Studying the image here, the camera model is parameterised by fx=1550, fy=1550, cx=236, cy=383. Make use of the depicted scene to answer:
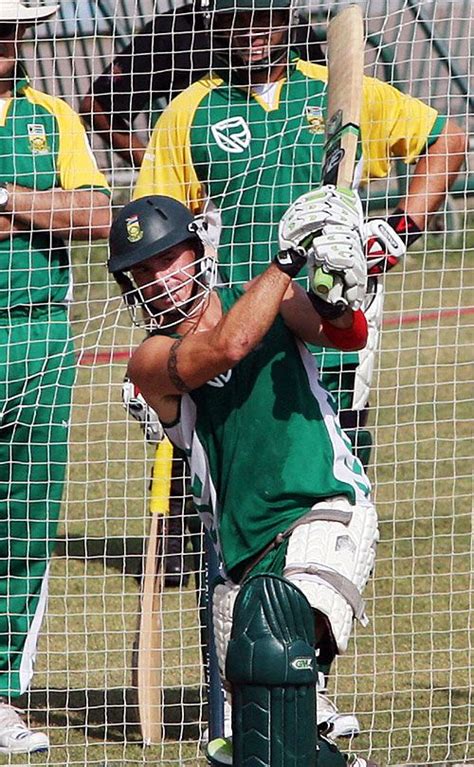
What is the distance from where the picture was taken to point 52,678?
5.71 metres

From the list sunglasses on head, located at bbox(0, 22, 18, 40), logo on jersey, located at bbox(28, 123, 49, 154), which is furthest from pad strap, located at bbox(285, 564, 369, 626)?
sunglasses on head, located at bbox(0, 22, 18, 40)

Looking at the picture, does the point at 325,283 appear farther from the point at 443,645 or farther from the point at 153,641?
the point at 443,645

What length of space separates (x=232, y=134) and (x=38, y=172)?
0.67 metres

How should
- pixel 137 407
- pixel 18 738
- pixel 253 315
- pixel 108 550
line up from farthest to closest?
pixel 108 550, pixel 18 738, pixel 137 407, pixel 253 315

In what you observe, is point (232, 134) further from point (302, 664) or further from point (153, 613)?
point (302, 664)

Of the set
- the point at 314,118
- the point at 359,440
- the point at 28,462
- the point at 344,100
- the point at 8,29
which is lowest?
the point at 28,462

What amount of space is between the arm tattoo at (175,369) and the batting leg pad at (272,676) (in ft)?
4.56

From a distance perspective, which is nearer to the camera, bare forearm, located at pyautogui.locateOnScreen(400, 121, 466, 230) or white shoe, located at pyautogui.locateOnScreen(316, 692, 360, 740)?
white shoe, located at pyautogui.locateOnScreen(316, 692, 360, 740)

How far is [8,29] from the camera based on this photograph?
17.2 ft

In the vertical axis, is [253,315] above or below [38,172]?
below

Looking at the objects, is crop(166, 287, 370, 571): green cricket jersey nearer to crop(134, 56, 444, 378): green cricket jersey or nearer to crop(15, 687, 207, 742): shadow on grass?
crop(134, 56, 444, 378): green cricket jersey

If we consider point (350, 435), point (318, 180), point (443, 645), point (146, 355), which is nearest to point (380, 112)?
point (318, 180)

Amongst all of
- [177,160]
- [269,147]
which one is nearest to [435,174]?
[269,147]

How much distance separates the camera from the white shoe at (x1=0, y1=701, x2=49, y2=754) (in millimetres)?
4988
